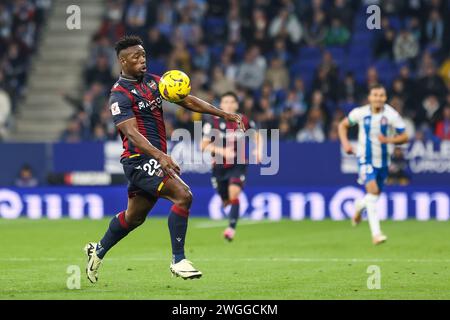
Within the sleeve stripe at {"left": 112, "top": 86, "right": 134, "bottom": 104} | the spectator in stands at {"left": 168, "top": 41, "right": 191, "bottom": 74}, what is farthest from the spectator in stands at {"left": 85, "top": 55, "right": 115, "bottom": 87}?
the sleeve stripe at {"left": 112, "top": 86, "right": 134, "bottom": 104}

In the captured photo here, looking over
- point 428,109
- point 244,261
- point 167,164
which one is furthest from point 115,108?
point 428,109

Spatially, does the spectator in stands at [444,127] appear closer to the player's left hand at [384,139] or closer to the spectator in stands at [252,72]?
the spectator in stands at [252,72]

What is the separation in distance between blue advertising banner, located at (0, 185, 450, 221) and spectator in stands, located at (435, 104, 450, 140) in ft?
4.46

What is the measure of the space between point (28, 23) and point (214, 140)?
12.0 meters

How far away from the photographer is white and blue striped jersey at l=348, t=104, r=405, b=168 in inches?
616

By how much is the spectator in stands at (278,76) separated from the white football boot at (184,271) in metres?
13.6

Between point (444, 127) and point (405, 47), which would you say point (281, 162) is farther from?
point (405, 47)

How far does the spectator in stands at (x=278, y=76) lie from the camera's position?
2419 centimetres

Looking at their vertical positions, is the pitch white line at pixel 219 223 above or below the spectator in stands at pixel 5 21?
below

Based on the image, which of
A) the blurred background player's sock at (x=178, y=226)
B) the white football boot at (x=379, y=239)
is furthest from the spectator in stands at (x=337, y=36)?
the blurred background player's sock at (x=178, y=226)

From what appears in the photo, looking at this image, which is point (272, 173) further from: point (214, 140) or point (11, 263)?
point (11, 263)

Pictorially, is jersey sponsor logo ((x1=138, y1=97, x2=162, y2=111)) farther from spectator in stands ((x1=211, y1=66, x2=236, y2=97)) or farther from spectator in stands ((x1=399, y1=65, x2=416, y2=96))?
spectator in stands ((x1=211, y1=66, x2=236, y2=97))

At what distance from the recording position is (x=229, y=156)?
16.7 metres

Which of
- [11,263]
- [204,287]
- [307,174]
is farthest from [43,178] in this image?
[204,287]
